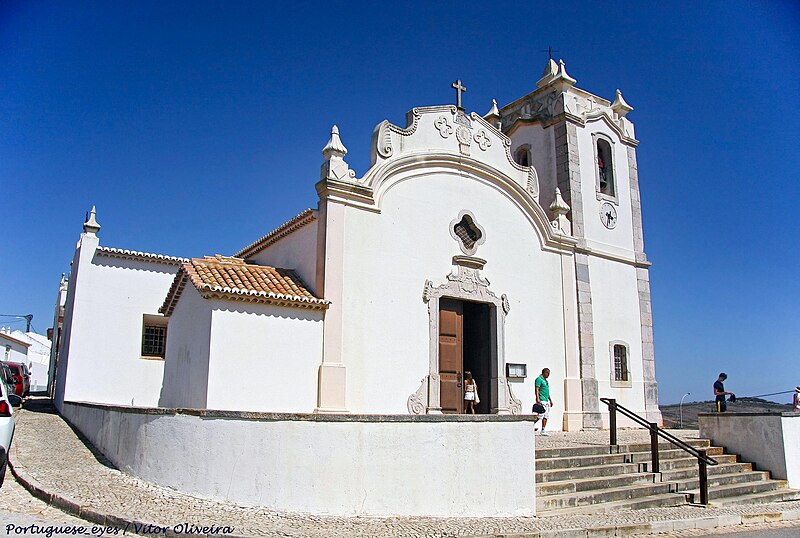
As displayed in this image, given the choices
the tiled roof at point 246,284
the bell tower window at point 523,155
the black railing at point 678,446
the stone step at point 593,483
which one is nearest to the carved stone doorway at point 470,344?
the tiled roof at point 246,284

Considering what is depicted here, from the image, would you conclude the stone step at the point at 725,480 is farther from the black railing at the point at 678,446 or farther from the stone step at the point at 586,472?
the stone step at the point at 586,472

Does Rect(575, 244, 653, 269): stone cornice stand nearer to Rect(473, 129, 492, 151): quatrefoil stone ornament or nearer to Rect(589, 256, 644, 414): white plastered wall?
Rect(589, 256, 644, 414): white plastered wall

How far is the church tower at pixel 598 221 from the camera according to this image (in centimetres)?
1650

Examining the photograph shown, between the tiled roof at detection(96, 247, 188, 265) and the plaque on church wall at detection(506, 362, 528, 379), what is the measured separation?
9.19 meters

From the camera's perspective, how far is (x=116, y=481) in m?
8.54

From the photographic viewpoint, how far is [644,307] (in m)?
18.2

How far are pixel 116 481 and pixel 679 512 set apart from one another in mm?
7725

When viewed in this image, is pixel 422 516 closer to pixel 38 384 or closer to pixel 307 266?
pixel 307 266

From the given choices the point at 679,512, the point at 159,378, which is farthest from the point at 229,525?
the point at 159,378

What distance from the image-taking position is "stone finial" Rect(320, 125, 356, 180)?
497 inches

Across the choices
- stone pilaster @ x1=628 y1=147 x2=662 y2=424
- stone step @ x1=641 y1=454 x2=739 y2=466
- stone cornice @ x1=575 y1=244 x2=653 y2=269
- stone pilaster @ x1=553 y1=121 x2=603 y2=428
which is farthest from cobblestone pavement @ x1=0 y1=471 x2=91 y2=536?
stone pilaster @ x1=628 y1=147 x2=662 y2=424

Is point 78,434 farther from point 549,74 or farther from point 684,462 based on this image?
point 549,74

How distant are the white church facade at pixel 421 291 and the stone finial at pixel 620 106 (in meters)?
0.04

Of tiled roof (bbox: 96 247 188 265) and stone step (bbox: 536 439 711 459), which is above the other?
tiled roof (bbox: 96 247 188 265)
